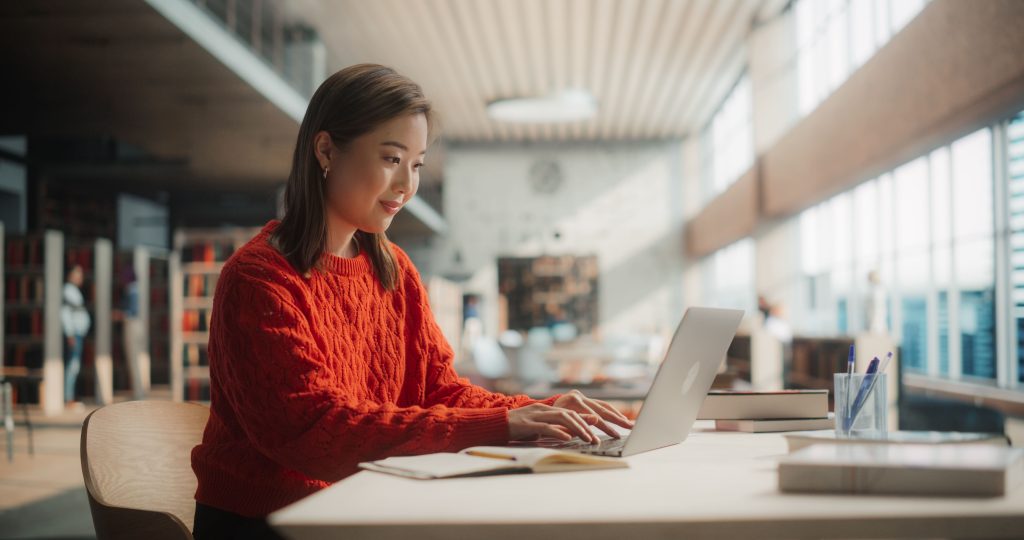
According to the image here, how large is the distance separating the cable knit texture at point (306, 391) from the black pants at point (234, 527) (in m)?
0.01

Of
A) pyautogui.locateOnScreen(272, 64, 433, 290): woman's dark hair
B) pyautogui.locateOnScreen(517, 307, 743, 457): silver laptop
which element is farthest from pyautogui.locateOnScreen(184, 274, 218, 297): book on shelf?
pyautogui.locateOnScreen(517, 307, 743, 457): silver laptop

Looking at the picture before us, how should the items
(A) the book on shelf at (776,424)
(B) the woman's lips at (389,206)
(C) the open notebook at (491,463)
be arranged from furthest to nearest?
(A) the book on shelf at (776,424), (B) the woman's lips at (389,206), (C) the open notebook at (491,463)

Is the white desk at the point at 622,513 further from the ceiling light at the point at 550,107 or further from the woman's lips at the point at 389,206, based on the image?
the ceiling light at the point at 550,107

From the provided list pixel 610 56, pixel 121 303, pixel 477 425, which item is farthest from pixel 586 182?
pixel 477 425

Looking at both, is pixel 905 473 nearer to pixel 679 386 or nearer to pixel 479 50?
pixel 679 386

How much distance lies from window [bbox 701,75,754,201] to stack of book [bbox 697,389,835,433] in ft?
35.7

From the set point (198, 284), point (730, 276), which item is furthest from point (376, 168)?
point (730, 276)

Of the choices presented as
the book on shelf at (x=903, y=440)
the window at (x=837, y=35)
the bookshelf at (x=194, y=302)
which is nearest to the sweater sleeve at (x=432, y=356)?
the book on shelf at (x=903, y=440)

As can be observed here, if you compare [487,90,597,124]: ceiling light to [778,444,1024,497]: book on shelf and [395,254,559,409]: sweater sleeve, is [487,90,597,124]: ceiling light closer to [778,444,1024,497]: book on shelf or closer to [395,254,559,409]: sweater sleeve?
[395,254,559,409]: sweater sleeve

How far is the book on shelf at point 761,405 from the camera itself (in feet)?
5.31

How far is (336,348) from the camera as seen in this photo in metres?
1.42

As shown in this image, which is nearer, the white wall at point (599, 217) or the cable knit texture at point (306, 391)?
the cable knit texture at point (306, 391)

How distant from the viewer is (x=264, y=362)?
4.05 ft

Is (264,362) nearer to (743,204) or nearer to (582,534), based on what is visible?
(582,534)
